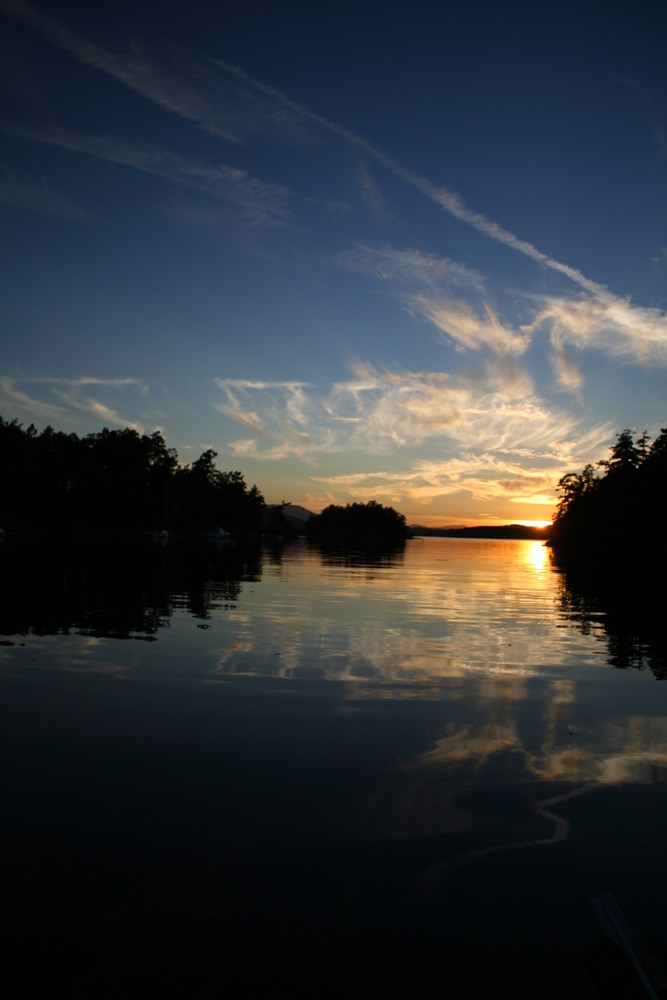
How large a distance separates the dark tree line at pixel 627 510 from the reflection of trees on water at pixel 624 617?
34095mm

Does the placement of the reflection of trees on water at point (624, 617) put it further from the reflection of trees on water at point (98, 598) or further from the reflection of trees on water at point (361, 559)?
the reflection of trees on water at point (361, 559)

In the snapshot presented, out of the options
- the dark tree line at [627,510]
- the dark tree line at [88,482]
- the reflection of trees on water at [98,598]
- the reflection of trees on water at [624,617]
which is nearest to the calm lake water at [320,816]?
the reflection of trees on water at [624,617]

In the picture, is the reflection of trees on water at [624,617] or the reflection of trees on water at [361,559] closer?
the reflection of trees on water at [624,617]

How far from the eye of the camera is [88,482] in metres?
139

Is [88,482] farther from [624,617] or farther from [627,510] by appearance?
[624,617]

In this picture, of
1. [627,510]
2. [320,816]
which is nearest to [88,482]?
[627,510]

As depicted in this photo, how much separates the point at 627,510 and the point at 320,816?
338 feet

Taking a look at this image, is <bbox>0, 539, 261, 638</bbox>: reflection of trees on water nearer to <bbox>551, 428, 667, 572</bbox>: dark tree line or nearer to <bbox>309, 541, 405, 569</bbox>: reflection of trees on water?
<bbox>309, 541, 405, 569</bbox>: reflection of trees on water

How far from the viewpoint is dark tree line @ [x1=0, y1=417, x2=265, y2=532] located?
388 ft

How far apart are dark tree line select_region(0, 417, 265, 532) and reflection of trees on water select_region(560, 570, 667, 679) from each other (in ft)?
305

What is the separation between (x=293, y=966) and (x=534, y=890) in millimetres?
1997

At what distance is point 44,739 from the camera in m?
7.96

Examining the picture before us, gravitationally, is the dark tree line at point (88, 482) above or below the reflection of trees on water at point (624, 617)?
above

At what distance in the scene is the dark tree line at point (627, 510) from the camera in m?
85.4
